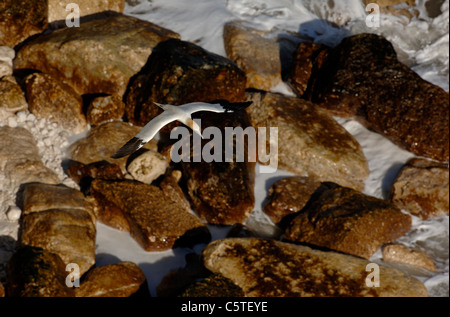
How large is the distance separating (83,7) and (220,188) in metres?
4.90

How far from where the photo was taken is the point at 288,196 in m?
8.09

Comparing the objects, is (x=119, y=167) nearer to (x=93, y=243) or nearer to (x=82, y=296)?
(x=93, y=243)

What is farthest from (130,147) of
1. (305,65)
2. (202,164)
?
(305,65)

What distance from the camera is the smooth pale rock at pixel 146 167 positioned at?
26.4ft

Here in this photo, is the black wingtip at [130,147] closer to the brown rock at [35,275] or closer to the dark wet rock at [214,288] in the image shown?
the brown rock at [35,275]

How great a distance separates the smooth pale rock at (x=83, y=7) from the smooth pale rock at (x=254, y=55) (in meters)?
2.19

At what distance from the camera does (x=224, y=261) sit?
677 centimetres

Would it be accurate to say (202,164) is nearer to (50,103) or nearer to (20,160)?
(20,160)

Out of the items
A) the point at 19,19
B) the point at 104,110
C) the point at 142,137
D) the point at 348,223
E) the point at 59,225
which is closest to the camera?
Answer: the point at 142,137

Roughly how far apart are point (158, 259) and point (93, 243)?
0.85m

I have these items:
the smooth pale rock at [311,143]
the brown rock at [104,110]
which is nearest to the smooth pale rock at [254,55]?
the smooth pale rock at [311,143]

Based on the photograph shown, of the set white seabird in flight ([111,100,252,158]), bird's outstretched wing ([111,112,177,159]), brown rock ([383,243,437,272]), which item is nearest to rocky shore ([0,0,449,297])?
brown rock ([383,243,437,272])

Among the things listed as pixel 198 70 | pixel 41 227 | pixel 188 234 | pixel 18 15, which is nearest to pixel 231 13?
pixel 198 70

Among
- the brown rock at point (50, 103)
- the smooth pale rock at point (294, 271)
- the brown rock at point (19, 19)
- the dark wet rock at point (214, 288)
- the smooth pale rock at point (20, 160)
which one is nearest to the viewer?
the dark wet rock at point (214, 288)
